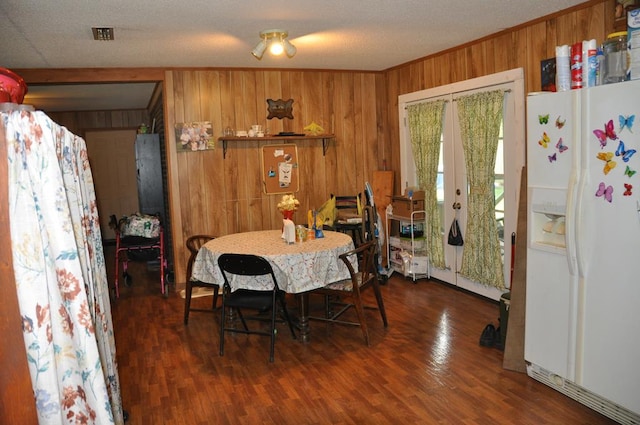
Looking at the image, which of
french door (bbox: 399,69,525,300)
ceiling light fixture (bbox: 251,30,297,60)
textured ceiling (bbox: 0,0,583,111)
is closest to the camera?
textured ceiling (bbox: 0,0,583,111)

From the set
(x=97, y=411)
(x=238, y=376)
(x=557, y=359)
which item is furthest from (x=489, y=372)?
(x=97, y=411)

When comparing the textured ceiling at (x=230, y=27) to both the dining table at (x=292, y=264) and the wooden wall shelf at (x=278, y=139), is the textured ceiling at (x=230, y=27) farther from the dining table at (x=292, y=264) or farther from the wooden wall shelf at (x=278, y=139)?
the dining table at (x=292, y=264)

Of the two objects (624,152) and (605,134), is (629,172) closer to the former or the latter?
(624,152)

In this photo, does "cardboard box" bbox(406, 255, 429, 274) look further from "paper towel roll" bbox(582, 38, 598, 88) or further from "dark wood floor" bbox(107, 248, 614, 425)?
"paper towel roll" bbox(582, 38, 598, 88)

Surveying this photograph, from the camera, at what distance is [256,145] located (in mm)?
6184

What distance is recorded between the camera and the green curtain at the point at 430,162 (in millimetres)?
5703

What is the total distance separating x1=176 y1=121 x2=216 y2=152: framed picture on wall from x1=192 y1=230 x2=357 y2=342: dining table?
169cm

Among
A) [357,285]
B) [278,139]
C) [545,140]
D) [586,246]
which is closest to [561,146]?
[545,140]

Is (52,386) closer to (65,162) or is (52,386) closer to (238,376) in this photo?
(65,162)

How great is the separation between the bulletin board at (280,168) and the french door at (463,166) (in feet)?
4.26

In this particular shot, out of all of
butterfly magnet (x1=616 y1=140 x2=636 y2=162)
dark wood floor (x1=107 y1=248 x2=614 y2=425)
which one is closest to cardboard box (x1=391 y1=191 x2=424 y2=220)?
dark wood floor (x1=107 y1=248 x2=614 y2=425)

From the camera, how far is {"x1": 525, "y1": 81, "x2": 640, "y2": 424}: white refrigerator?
2.74m

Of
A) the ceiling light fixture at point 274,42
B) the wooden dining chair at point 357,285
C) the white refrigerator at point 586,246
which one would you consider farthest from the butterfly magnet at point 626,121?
the ceiling light fixture at point 274,42

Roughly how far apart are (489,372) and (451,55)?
324cm
